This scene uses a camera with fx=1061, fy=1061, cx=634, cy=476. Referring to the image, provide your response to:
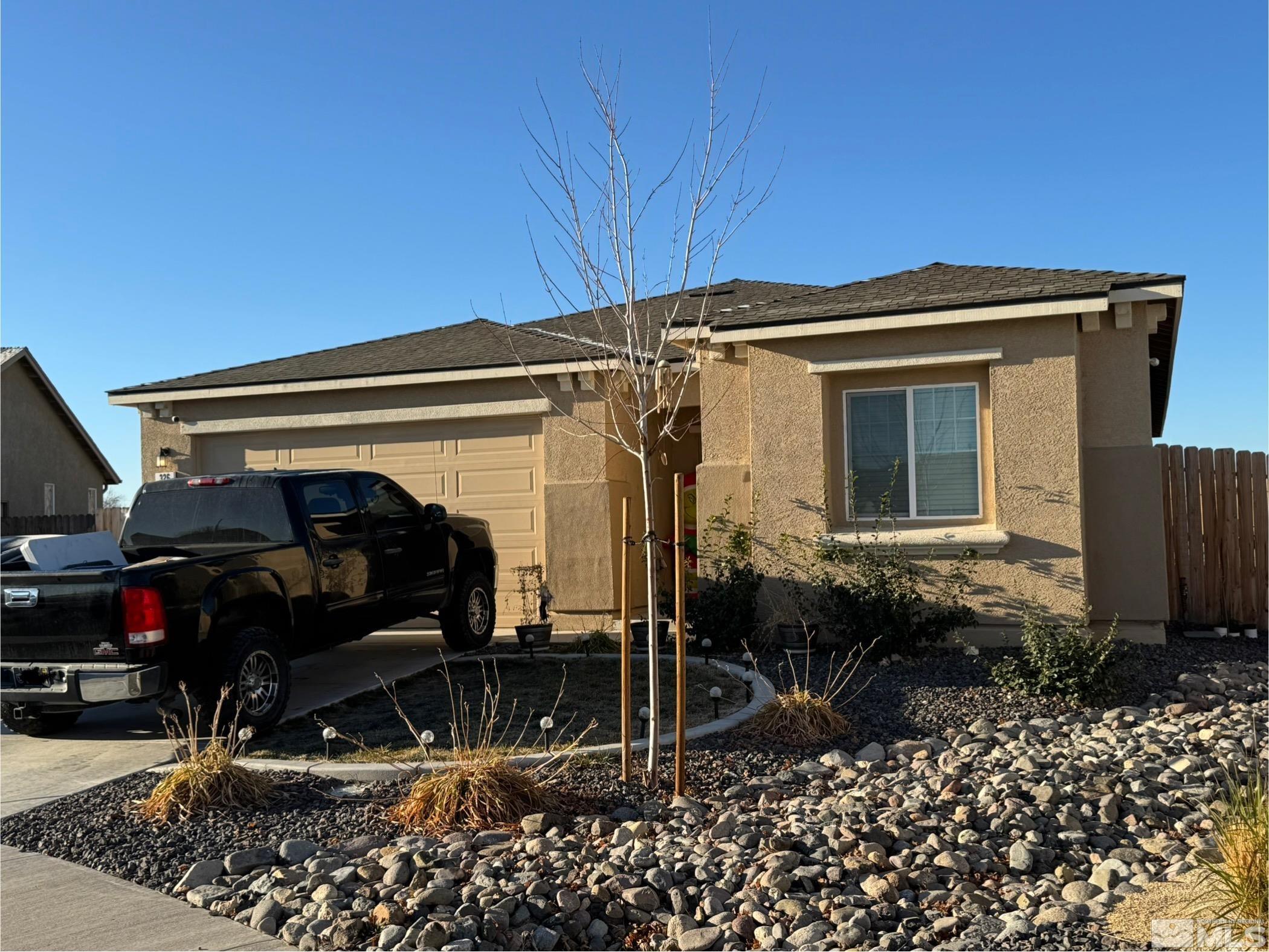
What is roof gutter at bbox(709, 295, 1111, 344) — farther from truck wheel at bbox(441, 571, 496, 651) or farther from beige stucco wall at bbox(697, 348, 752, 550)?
truck wheel at bbox(441, 571, 496, 651)

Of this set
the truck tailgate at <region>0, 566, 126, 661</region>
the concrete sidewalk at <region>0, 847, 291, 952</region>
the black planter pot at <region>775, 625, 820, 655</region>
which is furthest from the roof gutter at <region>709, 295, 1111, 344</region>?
the concrete sidewalk at <region>0, 847, 291, 952</region>

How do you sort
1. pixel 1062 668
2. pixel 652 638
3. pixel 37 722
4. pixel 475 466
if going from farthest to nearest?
1. pixel 475 466
2. pixel 1062 668
3. pixel 37 722
4. pixel 652 638

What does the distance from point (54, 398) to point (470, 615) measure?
20.1 metres

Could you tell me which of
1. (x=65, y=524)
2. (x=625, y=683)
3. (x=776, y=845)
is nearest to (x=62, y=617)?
(x=625, y=683)

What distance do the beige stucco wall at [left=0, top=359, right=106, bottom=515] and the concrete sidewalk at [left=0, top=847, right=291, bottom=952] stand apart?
71.4 feet

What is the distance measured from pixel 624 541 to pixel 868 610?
4304 millimetres

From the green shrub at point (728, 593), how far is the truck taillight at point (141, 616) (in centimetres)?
532

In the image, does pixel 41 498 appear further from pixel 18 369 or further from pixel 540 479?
pixel 540 479

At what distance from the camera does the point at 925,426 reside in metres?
10.9

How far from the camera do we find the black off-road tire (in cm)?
735

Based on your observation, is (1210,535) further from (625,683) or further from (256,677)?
(256,677)

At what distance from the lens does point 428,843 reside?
5.45 m

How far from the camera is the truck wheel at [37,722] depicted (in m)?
8.05

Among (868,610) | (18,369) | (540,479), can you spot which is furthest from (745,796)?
(18,369)
